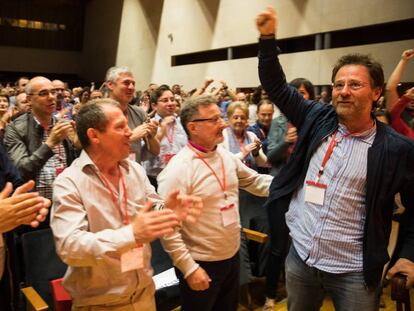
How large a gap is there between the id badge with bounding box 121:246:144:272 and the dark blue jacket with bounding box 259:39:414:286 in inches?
25.3

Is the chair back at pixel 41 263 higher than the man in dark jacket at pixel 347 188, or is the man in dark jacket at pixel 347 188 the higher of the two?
the man in dark jacket at pixel 347 188

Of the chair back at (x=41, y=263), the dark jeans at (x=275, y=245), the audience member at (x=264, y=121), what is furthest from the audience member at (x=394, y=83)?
the chair back at (x=41, y=263)

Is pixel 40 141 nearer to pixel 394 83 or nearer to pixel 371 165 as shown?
pixel 371 165

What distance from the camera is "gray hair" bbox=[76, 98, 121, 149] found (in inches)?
60.4

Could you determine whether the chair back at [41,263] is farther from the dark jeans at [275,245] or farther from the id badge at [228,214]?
the dark jeans at [275,245]

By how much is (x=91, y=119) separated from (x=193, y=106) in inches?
22.4

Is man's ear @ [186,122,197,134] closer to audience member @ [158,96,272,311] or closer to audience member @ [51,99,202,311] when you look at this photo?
audience member @ [158,96,272,311]

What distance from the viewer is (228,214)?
1881mm

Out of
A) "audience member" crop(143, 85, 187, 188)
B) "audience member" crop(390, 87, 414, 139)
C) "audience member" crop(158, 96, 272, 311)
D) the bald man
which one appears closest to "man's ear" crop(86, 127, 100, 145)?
"audience member" crop(158, 96, 272, 311)

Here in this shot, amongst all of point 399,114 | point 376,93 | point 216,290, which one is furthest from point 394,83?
point 216,290

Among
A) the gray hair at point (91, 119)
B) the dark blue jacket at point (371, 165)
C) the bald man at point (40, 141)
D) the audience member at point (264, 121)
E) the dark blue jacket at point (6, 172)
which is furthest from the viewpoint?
the audience member at point (264, 121)

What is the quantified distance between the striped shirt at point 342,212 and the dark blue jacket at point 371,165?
3 centimetres

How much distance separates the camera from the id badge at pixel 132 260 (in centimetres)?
141

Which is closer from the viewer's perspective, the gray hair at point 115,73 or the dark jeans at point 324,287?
the dark jeans at point 324,287
